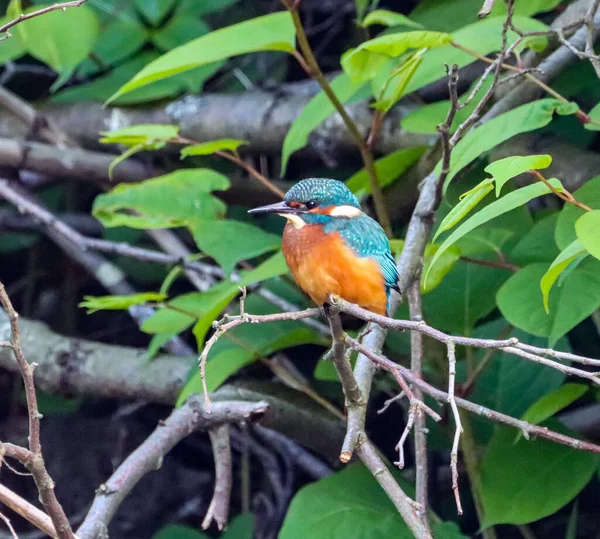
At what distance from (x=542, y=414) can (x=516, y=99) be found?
0.80 m

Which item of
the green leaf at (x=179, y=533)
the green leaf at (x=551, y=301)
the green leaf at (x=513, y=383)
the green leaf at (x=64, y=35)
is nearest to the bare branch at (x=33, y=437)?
the green leaf at (x=551, y=301)

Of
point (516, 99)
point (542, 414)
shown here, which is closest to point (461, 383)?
point (542, 414)

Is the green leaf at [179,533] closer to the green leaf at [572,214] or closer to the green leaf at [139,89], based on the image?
the green leaf at [139,89]

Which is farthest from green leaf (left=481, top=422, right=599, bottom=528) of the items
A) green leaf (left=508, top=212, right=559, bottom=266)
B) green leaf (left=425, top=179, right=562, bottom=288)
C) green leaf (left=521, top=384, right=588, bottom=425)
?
green leaf (left=425, top=179, right=562, bottom=288)

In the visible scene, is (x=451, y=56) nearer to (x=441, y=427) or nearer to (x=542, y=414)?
(x=542, y=414)

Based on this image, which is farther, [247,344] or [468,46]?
[247,344]

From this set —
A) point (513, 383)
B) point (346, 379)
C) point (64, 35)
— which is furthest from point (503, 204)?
point (64, 35)

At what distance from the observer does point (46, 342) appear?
263 cm

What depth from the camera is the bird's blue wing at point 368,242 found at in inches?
65.2

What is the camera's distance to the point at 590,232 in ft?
3.67

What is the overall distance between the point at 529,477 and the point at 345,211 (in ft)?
2.29

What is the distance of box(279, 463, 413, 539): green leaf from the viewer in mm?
1714

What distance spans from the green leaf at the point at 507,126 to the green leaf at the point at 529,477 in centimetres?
69

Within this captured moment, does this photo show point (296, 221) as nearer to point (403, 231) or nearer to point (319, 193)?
point (319, 193)
